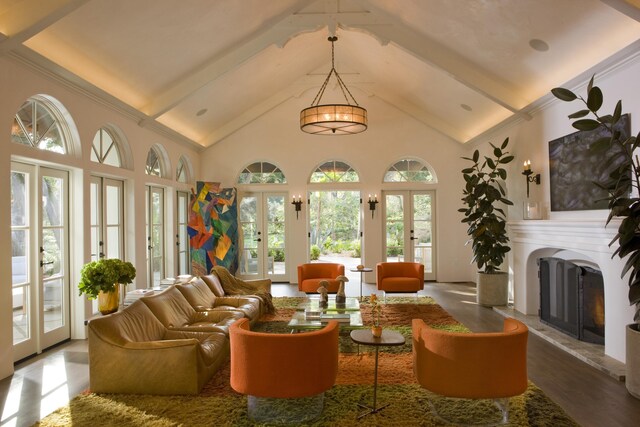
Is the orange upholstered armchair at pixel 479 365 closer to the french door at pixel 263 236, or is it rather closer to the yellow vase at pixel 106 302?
the yellow vase at pixel 106 302

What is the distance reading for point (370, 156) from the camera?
33.6 ft

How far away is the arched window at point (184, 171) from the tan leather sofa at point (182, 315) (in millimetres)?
4700

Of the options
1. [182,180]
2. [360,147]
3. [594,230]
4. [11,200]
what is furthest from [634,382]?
[182,180]

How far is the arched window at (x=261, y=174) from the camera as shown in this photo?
10.4m

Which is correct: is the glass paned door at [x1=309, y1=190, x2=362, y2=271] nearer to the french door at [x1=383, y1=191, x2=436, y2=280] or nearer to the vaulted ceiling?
the french door at [x1=383, y1=191, x2=436, y2=280]

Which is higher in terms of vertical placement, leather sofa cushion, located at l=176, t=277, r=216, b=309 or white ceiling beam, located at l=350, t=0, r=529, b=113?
white ceiling beam, located at l=350, t=0, r=529, b=113

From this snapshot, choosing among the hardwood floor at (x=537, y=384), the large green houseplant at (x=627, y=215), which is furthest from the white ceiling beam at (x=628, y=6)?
the hardwood floor at (x=537, y=384)

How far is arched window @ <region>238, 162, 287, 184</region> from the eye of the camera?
410 inches

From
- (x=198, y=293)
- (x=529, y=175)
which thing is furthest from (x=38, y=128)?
(x=529, y=175)

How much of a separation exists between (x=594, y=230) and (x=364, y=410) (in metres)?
3.14

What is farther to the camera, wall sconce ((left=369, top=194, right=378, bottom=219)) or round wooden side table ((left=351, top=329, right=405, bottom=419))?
Answer: wall sconce ((left=369, top=194, right=378, bottom=219))

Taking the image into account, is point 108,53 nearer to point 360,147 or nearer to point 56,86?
point 56,86

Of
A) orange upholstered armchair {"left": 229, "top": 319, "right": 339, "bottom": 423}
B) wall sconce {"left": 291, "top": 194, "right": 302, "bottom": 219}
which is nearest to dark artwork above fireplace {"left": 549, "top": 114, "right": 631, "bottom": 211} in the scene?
orange upholstered armchair {"left": 229, "top": 319, "right": 339, "bottom": 423}

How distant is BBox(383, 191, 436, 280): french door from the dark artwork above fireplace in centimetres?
419
